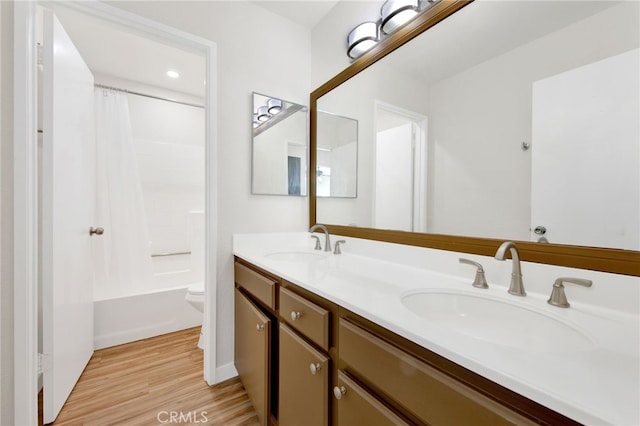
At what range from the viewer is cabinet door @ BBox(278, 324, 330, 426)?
0.79m

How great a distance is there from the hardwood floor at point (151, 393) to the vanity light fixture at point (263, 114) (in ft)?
5.65

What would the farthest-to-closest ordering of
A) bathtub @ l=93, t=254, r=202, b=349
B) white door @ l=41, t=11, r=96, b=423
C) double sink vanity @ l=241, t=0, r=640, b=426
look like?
bathtub @ l=93, t=254, r=202, b=349 < white door @ l=41, t=11, r=96, b=423 < double sink vanity @ l=241, t=0, r=640, b=426

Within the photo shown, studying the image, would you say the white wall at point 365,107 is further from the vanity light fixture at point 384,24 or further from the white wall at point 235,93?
the white wall at point 235,93

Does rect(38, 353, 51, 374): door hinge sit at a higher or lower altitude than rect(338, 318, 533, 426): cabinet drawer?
lower

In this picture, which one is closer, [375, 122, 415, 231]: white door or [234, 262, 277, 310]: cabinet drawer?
[234, 262, 277, 310]: cabinet drawer

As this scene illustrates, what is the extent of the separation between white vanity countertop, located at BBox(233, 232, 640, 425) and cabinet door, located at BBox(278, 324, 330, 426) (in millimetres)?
221

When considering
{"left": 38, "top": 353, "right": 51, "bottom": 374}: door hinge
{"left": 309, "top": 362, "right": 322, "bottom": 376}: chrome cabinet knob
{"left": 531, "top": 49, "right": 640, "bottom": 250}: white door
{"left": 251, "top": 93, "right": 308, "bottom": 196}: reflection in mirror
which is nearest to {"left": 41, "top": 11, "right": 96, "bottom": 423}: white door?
{"left": 38, "top": 353, "right": 51, "bottom": 374}: door hinge

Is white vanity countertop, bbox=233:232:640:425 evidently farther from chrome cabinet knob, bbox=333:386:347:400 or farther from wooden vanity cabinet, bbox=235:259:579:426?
chrome cabinet knob, bbox=333:386:347:400

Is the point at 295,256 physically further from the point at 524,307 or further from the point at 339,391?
→ the point at 524,307

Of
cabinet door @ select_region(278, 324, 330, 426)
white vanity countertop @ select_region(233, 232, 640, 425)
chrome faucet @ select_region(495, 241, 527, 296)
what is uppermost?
chrome faucet @ select_region(495, 241, 527, 296)

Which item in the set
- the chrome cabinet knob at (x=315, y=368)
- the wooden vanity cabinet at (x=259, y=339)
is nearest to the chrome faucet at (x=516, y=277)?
the chrome cabinet knob at (x=315, y=368)

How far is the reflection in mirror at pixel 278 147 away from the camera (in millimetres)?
1717

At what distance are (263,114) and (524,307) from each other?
5.55ft

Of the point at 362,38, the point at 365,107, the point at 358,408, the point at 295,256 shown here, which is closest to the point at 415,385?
the point at 358,408
